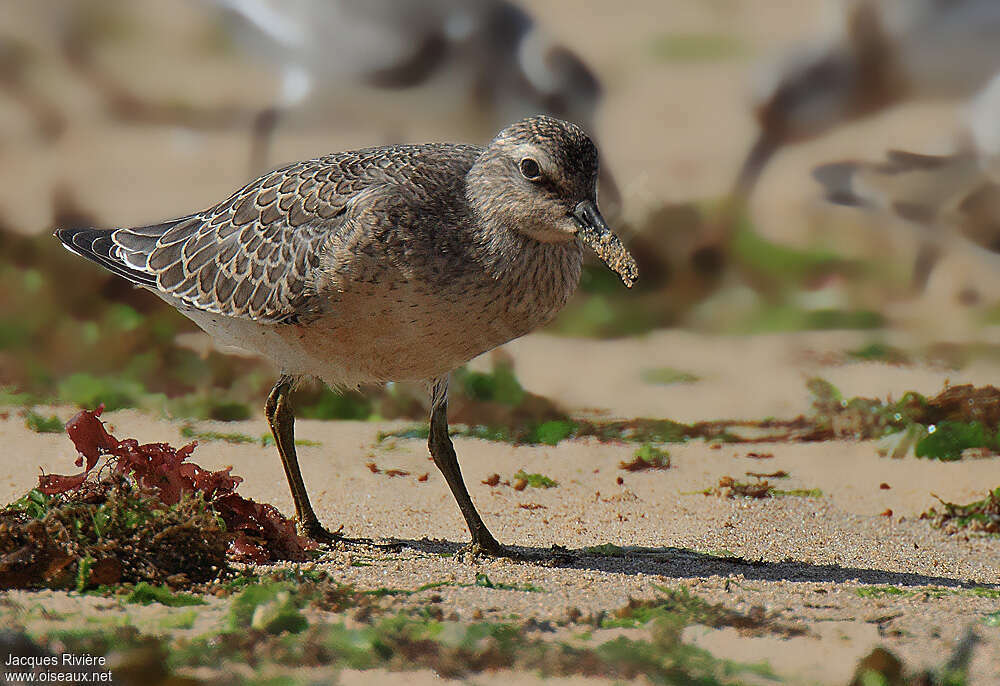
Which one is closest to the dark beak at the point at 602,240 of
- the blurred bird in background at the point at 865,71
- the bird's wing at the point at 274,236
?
the bird's wing at the point at 274,236

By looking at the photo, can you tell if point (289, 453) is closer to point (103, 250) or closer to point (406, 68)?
point (103, 250)

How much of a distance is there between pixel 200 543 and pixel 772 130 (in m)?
10.1

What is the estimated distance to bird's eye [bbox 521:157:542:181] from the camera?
18.6 feet

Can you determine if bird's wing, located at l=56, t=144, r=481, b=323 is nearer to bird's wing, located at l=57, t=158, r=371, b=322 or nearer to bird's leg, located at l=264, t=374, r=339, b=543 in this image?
bird's wing, located at l=57, t=158, r=371, b=322

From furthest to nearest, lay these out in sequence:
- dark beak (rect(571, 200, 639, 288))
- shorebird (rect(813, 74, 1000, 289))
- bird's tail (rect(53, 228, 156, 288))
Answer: shorebird (rect(813, 74, 1000, 289))
bird's tail (rect(53, 228, 156, 288))
dark beak (rect(571, 200, 639, 288))

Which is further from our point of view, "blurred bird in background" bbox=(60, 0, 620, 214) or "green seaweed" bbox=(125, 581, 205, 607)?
"blurred bird in background" bbox=(60, 0, 620, 214)

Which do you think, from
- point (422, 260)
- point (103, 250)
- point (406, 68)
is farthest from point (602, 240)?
point (406, 68)

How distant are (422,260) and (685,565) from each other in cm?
190

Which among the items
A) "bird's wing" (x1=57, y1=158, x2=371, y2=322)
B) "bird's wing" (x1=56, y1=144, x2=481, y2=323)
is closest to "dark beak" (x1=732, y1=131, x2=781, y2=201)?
"bird's wing" (x1=56, y1=144, x2=481, y2=323)

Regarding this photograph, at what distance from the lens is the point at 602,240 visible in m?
5.47

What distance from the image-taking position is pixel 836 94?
1361 centimetres

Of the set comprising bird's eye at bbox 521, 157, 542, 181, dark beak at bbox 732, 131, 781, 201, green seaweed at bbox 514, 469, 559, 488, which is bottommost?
green seaweed at bbox 514, 469, 559, 488

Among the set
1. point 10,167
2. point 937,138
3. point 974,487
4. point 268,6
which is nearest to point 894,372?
point 974,487

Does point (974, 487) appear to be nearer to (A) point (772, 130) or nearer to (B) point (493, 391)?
(B) point (493, 391)
